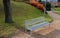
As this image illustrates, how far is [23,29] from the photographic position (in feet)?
41.2

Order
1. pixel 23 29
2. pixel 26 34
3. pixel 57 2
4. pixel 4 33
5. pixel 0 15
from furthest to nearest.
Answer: pixel 57 2 → pixel 0 15 → pixel 23 29 → pixel 26 34 → pixel 4 33

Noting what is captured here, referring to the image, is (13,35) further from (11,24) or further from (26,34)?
(11,24)

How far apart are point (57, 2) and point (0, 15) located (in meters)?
38.6

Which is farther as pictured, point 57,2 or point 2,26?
point 57,2

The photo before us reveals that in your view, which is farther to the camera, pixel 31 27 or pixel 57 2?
pixel 57 2

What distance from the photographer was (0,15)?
626 inches

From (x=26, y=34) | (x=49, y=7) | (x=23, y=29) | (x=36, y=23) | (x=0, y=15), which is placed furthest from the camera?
(x=49, y=7)

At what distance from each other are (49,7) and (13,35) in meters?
26.2

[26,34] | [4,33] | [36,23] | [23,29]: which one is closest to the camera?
[4,33]

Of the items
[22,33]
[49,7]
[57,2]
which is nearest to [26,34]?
[22,33]

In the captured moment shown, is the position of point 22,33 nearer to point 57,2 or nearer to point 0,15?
point 0,15

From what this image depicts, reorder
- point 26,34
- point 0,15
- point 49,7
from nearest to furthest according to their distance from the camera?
point 26,34 → point 0,15 → point 49,7

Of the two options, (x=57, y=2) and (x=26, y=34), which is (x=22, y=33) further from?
(x=57, y=2)

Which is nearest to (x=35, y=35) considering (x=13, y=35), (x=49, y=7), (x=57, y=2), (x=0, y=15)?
(x=13, y=35)
